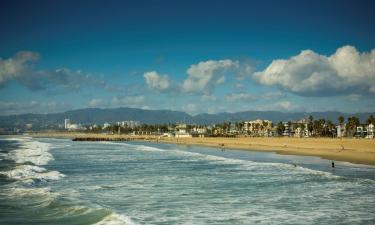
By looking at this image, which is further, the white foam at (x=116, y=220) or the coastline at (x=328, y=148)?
the coastline at (x=328, y=148)

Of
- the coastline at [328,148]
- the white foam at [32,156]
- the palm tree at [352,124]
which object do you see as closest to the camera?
the white foam at [32,156]

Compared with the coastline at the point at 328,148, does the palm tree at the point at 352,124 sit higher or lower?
higher

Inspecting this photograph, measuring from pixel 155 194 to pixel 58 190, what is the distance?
5.80 meters

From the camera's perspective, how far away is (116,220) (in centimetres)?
1642

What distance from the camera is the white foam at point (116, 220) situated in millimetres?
15914

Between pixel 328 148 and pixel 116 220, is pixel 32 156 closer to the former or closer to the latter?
pixel 116 220

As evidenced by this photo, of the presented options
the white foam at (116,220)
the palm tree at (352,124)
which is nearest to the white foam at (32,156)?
the white foam at (116,220)

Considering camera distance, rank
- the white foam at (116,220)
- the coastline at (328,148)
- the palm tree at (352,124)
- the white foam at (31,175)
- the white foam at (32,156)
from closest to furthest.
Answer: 1. the white foam at (116,220)
2. the white foam at (31,175)
3. the white foam at (32,156)
4. the coastline at (328,148)
5. the palm tree at (352,124)

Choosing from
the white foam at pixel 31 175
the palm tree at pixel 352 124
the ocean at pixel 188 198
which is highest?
the palm tree at pixel 352 124

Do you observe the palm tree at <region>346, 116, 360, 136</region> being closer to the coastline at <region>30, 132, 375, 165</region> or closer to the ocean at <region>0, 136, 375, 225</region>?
the coastline at <region>30, 132, 375, 165</region>

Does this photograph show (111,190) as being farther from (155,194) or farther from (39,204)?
(39,204)

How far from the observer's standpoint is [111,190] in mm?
24578

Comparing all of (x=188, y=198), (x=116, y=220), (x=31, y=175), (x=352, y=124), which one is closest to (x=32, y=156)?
(x=31, y=175)

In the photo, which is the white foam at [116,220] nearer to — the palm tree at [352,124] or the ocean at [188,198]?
the ocean at [188,198]
